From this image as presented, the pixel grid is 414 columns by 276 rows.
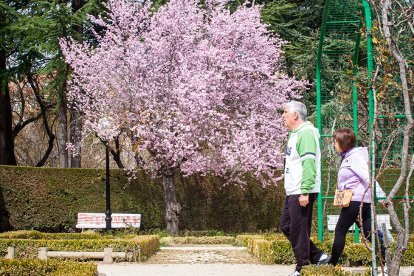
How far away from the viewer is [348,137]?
7559 mm

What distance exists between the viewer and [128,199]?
20562 mm

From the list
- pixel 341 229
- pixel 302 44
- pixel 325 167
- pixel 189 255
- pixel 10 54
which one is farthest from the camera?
pixel 10 54

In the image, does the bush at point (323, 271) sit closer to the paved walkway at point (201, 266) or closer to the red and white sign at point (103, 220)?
the paved walkway at point (201, 266)

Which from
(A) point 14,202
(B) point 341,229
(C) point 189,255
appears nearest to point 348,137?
(B) point 341,229

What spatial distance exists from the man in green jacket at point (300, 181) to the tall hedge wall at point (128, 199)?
13170 mm

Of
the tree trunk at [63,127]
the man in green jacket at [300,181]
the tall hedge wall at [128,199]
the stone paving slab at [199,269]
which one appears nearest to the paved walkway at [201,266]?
the stone paving slab at [199,269]

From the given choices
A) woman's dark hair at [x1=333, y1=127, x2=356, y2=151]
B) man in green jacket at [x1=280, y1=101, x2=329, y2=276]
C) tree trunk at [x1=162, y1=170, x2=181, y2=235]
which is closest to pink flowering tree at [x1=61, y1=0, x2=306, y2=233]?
tree trunk at [x1=162, y1=170, x2=181, y2=235]

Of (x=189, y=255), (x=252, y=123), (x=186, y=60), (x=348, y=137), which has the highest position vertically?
(x=186, y=60)

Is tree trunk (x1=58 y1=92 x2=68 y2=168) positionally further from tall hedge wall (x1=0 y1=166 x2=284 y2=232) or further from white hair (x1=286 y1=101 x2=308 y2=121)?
white hair (x1=286 y1=101 x2=308 y2=121)

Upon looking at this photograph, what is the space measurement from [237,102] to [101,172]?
4677mm

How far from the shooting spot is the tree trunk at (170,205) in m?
19.4

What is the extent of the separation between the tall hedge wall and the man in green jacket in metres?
13.2

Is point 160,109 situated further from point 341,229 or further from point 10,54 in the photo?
point 341,229

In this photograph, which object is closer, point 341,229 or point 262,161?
point 341,229
